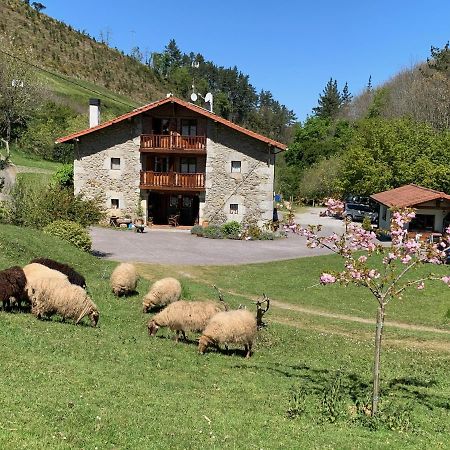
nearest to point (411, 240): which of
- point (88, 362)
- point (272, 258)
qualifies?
point (88, 362)

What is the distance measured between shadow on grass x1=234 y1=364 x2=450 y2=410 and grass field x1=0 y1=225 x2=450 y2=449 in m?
0.04

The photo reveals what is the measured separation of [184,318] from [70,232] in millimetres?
14229

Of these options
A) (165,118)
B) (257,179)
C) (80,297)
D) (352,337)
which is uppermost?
(165,118)

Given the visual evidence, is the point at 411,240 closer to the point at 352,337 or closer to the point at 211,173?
the point at 352,337

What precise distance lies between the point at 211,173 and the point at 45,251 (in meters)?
21.7

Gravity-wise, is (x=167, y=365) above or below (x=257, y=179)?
below

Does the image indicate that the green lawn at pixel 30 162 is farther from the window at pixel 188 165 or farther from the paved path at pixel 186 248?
the paved path at pixel 186 248

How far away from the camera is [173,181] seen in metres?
42.4

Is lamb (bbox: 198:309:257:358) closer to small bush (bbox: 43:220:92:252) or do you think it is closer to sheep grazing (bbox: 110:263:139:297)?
sheep grazing (bbox: 110:263:139:297)

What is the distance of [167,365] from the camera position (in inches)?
454

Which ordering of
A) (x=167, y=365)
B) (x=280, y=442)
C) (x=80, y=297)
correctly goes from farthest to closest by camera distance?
(x=80, y=297)
(x=167, y=365)
(x=280, y=442)

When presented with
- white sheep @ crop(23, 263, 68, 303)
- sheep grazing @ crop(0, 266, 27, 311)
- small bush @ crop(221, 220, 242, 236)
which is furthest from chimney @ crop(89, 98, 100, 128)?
sheep grazing @ crop(0, 266, 27, 311)

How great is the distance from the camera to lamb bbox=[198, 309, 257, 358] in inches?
512

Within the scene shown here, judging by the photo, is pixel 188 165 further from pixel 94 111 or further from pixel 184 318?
pixel 184 318
